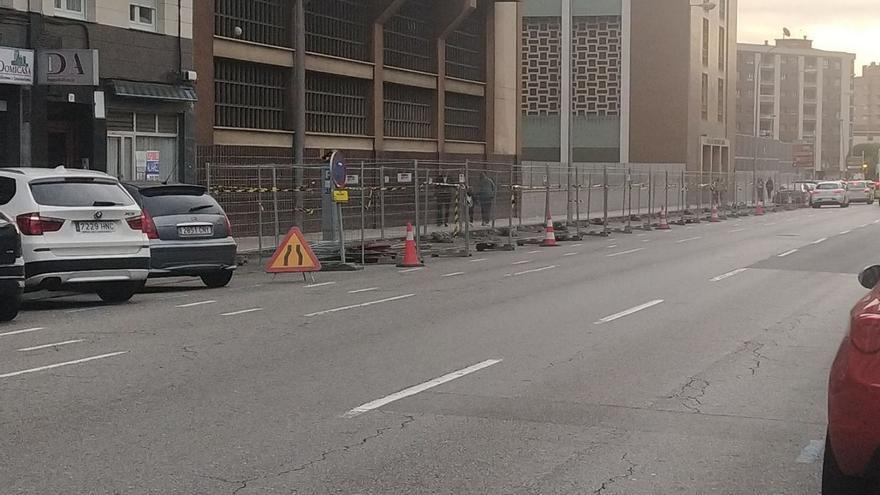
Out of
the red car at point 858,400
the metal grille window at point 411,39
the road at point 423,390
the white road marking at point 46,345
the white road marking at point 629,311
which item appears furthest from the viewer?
the metal grille window at point 411,39

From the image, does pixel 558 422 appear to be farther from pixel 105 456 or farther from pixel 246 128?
pixel 246 128

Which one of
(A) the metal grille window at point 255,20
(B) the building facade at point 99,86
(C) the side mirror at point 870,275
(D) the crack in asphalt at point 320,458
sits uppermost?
(A) the metal grille window at point 255,20

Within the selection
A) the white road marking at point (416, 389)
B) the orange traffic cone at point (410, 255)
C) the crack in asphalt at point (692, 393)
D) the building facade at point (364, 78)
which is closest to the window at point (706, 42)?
the building facade at point (364, 78)

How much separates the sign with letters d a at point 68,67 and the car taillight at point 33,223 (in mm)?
8464

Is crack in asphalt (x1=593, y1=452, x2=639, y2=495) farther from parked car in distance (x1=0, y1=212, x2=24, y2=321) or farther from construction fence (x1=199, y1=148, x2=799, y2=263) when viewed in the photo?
construction fence (x1=199, y1=148, x2=799, y2=263)

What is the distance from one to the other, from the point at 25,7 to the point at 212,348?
14270 millimetres

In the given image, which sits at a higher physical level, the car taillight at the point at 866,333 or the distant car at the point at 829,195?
the car taillight at the point at 866,333

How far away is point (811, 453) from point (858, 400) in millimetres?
2388

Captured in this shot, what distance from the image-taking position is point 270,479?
6.54 meters

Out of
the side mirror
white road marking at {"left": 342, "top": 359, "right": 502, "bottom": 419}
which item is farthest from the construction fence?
the side mirror

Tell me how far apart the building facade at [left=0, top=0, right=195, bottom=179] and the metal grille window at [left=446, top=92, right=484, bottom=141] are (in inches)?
578

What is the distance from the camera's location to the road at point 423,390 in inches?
266

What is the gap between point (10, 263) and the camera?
13336 millimetres

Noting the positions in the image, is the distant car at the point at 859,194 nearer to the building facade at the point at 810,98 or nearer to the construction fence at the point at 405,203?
the construction fence at the point at 405,203
